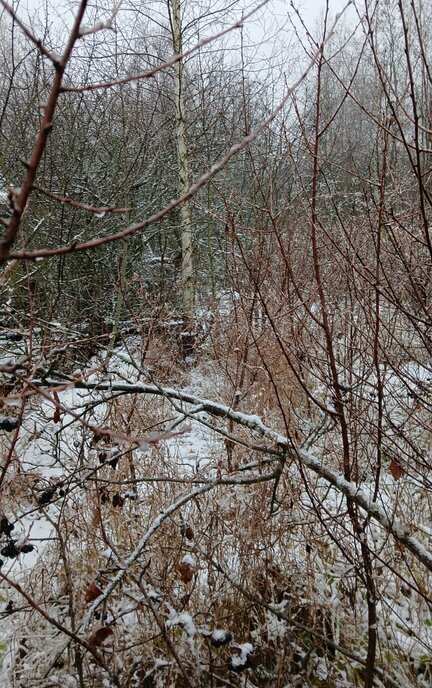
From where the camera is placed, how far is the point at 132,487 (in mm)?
3396

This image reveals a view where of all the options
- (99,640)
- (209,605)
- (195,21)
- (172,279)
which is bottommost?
(99,640)

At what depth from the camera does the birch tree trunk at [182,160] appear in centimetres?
764

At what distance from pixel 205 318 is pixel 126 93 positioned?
3526mm

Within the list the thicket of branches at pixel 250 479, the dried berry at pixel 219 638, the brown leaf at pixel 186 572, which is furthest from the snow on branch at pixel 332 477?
the dried berry at pixel 219 638

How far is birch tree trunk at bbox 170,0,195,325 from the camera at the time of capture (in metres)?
7.64

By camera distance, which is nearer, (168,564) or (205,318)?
(168,564)

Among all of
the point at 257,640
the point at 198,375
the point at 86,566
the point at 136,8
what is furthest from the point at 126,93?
the point at 257,640

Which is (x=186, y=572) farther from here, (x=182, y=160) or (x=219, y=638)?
(x=182, y=160)

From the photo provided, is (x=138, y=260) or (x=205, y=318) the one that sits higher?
(x=138, y=260)

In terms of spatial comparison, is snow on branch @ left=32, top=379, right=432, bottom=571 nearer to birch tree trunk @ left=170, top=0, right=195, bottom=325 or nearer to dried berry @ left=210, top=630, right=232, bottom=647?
dried berry @ left=210, top=630, right=232, bottom=647

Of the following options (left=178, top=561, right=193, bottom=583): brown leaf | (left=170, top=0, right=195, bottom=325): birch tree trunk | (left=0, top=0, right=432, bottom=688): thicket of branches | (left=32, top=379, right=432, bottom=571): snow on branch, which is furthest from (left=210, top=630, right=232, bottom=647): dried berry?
(left=170, top=0, right=195, bottom=325): birch tree trunk

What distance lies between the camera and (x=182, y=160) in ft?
26.0

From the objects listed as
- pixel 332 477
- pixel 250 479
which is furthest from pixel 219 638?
pixel 332 477

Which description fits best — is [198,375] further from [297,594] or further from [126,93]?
[126,93]
